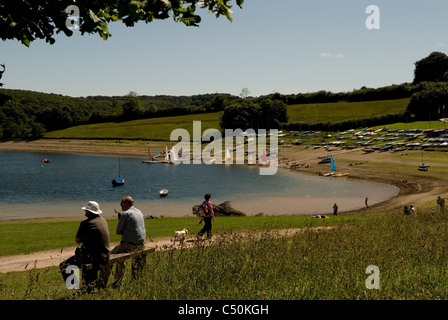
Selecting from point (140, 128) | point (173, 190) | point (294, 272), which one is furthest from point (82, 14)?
point (140, 128)

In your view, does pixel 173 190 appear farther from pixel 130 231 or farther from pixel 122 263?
pixel 122 263

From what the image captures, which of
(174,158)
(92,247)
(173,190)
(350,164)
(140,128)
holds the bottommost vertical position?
(173,190)

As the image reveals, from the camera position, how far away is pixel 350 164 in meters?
77.9

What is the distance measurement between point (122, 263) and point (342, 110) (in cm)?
14556

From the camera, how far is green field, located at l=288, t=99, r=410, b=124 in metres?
133

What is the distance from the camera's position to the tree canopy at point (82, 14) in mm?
6070

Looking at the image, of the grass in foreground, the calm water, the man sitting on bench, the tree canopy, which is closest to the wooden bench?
the man sitting on bench

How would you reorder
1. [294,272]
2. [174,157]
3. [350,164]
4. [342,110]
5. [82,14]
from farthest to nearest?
[342,110] → [174,157] → [350,164] → [294,272] → [82,14]

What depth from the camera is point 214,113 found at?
170m

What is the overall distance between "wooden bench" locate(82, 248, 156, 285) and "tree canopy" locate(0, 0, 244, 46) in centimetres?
475

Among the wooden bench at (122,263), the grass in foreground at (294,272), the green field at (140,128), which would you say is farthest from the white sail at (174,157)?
the wooden bench at (122,263)

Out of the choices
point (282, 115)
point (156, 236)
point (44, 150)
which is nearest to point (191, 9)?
point (156, 236)
